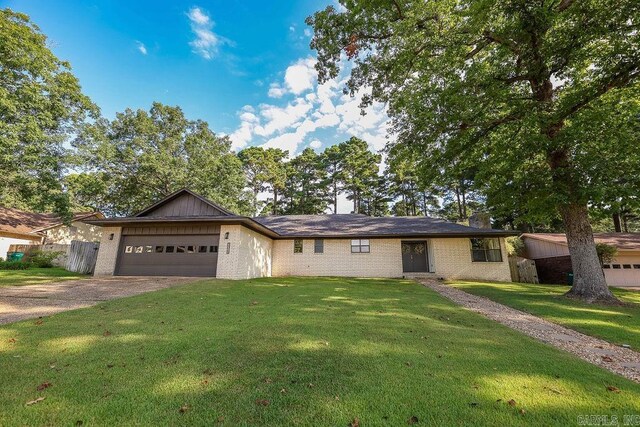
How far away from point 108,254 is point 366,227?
14715 millimetres

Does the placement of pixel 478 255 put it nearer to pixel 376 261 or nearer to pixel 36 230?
pixel 376 261

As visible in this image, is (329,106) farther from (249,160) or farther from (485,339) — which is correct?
(249,160)

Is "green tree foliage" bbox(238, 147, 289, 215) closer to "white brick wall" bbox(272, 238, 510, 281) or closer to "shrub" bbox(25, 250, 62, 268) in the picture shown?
"white brick wall" bbox(272, 238, 510, 281)

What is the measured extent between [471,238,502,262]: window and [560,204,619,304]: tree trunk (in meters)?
6.41

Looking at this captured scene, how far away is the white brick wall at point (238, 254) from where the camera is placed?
501 inches

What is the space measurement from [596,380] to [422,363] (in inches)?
75.0

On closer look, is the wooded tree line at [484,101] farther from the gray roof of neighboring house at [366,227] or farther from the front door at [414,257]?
the front door at [414,257]

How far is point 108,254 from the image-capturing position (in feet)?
45.1

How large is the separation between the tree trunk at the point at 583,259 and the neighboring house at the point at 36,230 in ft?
98.0

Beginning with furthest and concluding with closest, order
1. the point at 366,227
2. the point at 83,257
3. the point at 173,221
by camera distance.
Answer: the point at 366,227 → the point at 83,257 → the point at 173,221

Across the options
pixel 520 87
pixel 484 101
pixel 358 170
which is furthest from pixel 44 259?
pixel 358 170

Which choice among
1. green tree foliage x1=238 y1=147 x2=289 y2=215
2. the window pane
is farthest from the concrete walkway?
green tree foliage x1=238 y1=147 x2=289 y2=215

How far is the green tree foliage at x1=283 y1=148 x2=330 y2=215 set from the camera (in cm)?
3594

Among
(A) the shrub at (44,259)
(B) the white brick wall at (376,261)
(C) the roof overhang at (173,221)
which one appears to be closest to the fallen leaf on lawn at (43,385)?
(C) the roof overhang at (173,221)
